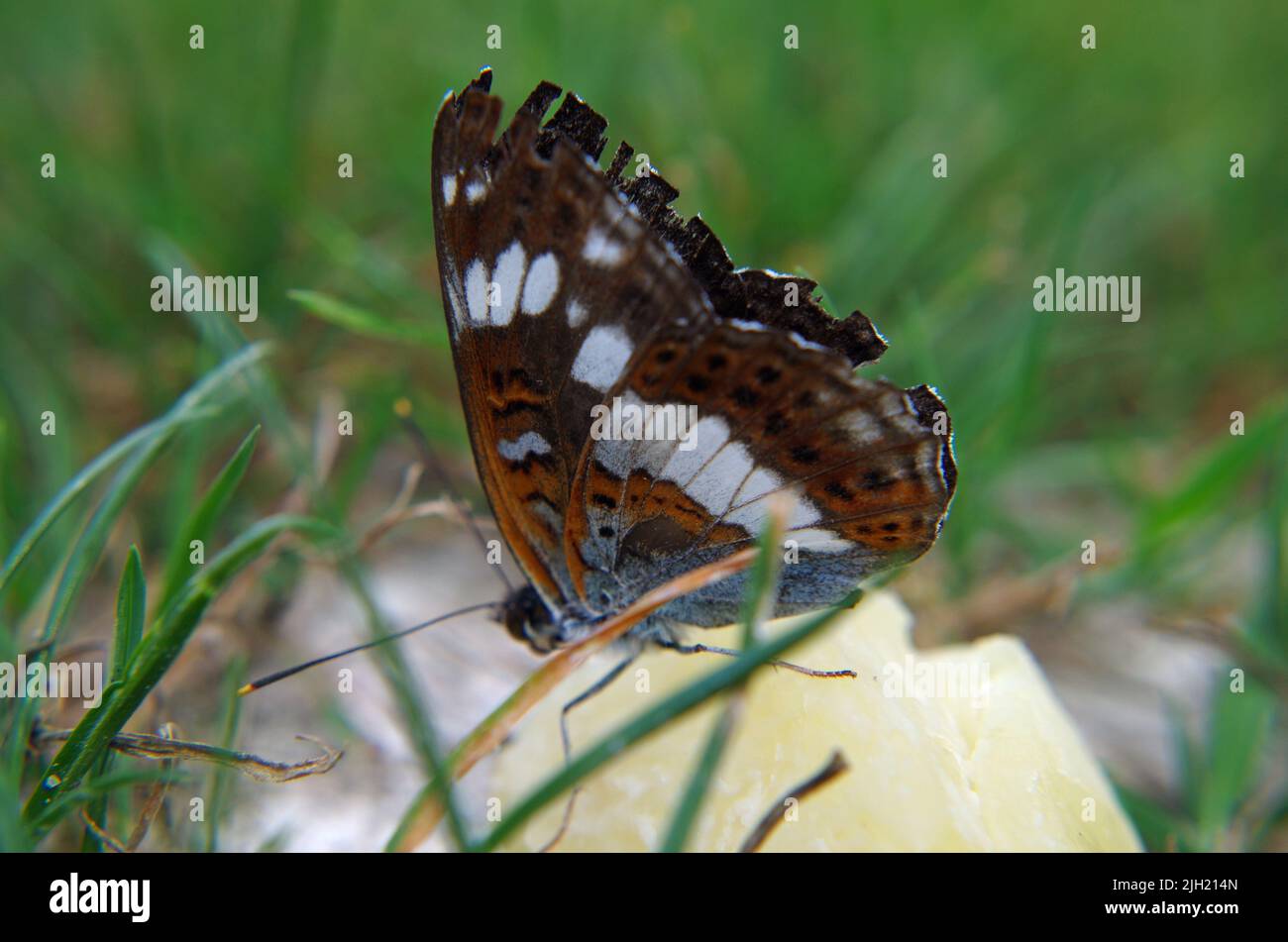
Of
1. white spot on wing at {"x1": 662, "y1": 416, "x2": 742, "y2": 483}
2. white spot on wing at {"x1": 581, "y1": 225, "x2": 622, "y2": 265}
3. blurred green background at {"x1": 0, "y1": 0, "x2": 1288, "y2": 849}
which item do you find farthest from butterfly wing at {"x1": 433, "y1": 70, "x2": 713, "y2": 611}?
blurred green background at {"x1": 0, "y1": 0, "x2": 1288, "y2": 849}

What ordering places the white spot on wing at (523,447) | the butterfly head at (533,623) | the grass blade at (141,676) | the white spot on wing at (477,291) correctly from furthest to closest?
the butterfly head at (533,623) → the white spot on wing at (523,447) → the white spot on wing at (477,291) → the grass blade at (141,676)

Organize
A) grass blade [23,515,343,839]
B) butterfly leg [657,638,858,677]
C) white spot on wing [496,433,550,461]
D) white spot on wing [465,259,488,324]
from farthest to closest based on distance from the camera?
white spot on wing [496,433,550,461]
white spot on wing [465,259,488,324]
butterfly leg [657,638,858,677]
grass blade [23,515,343,839]

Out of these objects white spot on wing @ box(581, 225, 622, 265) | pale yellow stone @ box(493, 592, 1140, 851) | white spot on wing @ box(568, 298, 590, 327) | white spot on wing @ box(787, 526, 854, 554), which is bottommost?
pale yellow stone @ box(493, 592, 1140, 851)

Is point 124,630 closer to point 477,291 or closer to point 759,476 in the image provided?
point 477,291

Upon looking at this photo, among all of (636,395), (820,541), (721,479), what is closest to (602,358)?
(636,395)

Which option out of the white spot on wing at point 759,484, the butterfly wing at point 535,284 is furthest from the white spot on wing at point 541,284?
the white spot on wing at point 759,484

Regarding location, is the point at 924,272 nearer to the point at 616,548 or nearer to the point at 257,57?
the point at 616,548

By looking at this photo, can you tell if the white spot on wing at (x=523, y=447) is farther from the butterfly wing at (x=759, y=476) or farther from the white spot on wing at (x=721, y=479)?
the white spot on wing at (x=721, y=479)

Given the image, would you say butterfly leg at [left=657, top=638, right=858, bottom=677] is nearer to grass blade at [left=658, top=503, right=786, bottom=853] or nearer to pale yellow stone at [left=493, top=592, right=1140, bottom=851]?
A: pale yellow stone at [left=493, top=592, right=1140, bottom=851]
